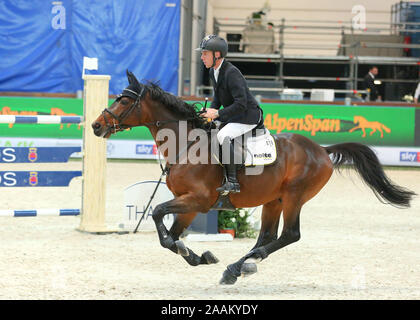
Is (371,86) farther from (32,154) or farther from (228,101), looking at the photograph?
(228,101)

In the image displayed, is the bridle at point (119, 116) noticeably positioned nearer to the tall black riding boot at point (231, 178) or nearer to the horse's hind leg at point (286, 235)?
the tall black riding boot at point (231, 178)

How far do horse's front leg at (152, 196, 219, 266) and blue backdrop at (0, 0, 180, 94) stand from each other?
12039 mm

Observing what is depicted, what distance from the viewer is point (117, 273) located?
6387 mm

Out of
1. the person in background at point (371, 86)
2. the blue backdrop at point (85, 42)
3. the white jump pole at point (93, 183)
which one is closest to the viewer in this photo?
the white jump pole at point (93, 183)

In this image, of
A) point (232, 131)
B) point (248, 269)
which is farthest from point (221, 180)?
point (248, 269)

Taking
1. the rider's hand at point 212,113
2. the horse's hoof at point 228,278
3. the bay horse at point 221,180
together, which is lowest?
the horse's hoof at point 228,278

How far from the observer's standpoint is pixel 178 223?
604 cm

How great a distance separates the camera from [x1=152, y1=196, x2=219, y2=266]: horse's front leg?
5.75 m

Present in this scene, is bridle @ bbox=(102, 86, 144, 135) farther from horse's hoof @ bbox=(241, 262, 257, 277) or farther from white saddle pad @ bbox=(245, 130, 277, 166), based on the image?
horse's hoof @ bbox=(241, 262, 257, 277)

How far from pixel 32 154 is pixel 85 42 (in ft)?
33.7

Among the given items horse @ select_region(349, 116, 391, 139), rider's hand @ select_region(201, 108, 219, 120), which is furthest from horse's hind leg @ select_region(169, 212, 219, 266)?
horse @ select_region(349, 116, 391, 139)

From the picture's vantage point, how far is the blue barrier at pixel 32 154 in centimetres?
787

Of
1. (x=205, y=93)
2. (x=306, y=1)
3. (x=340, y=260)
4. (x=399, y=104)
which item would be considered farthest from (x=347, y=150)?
(x=306, y=1)

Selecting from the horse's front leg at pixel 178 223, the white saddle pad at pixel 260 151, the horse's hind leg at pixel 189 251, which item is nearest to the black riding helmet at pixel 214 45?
the white saddle pad at pixel 260 151
